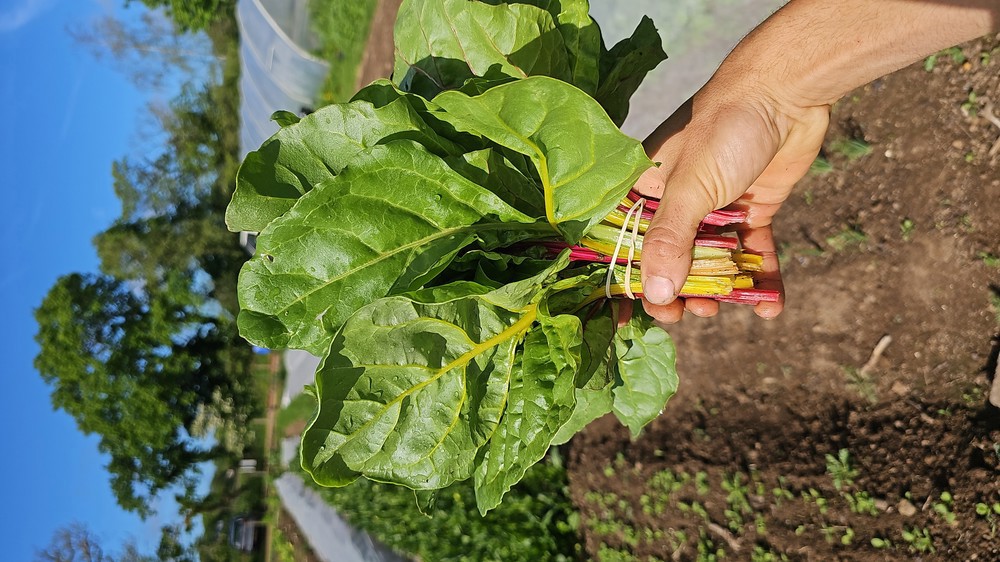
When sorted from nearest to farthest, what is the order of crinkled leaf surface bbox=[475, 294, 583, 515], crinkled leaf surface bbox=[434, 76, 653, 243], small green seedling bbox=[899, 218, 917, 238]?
crinkled leaf surface bbox=[434, 76, 653, 243] < crinkled leaf surface bbox=[475, 294, 583, 515] < small green seedling bbox=[899, 218, 917, 238]

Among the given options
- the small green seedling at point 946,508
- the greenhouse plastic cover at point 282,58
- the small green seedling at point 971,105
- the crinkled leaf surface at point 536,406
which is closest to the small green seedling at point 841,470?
the small green seedling at point 946,508

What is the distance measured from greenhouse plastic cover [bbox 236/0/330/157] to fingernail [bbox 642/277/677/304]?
935 centimetres

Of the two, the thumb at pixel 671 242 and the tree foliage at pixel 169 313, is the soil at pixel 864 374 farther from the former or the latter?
the tree foliage at pixel 169 313

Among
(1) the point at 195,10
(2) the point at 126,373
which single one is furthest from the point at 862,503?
(1) the point at 195,10

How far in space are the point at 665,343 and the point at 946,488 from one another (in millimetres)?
1655

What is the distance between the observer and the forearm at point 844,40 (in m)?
1.94

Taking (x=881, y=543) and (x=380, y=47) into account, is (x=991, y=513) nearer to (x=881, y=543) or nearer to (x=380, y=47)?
(x=881, y=543)

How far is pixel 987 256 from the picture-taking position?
3.17 meters

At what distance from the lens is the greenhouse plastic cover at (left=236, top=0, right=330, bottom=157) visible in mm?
10852

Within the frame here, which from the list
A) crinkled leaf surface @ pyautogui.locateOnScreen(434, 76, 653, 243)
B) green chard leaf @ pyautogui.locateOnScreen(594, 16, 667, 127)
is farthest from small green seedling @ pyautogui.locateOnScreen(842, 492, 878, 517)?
crinkled leaf surface @ pyautogui.locateOnScreen(434, 76, 653, 243)

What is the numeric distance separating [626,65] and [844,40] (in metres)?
0.71

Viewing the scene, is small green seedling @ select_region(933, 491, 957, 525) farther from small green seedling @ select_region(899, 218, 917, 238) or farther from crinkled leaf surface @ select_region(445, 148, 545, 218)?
crinkled leaf surface @ select_region(445, 148, 545, 218)

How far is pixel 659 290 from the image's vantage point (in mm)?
2010

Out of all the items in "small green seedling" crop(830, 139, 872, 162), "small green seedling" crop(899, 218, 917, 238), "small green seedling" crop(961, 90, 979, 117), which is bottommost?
"small green seedling" crop(899, 218, 917, 238)
